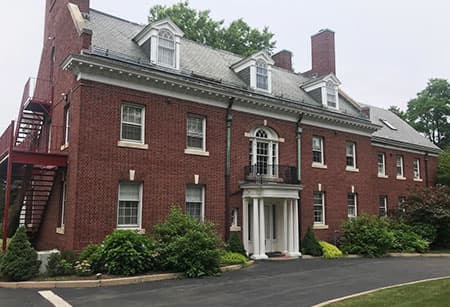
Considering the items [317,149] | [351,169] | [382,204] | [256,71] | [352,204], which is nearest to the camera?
[256,71]

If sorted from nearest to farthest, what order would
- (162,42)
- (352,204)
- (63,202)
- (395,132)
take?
(63,202), (162,42), (352,204), (395,132)

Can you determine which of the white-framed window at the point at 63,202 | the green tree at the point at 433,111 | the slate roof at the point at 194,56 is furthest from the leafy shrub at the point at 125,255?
the green tree at the point at 433,111

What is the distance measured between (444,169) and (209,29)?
74.9ft

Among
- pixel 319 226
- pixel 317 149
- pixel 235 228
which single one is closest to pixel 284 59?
pixel 317 149

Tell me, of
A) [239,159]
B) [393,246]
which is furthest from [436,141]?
[239,159]

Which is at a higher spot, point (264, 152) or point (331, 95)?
point (331, 95)

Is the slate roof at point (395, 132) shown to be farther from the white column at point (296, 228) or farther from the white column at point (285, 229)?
the white column at point (285, 229)

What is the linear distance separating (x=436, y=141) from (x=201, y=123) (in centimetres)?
4186

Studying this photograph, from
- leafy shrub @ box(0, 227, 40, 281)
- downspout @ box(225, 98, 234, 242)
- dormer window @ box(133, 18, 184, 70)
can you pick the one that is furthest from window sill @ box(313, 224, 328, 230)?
leafy shrub @ box(0, 227, 40, 281)

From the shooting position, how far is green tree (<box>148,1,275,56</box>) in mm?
35094

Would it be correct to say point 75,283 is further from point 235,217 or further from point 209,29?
point 209,29

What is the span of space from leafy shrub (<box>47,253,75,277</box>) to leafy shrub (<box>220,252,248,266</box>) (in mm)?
5219

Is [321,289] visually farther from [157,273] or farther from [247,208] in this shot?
[247,208]

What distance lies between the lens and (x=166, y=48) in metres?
16.9
